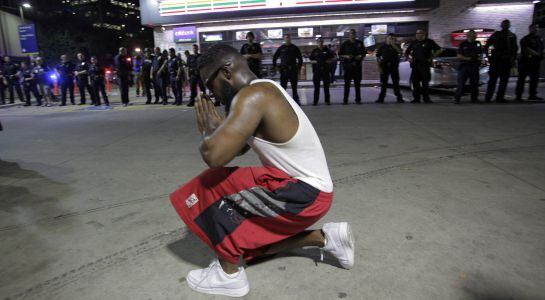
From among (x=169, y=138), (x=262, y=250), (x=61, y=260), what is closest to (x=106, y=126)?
(x=169, y=138)

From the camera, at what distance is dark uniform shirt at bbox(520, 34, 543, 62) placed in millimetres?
8055

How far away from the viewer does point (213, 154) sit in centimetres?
166

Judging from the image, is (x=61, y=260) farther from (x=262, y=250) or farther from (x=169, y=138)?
(x=169, y=138)

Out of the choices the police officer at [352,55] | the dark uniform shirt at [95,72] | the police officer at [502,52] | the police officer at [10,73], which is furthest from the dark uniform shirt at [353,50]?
the police officer at [10,73]

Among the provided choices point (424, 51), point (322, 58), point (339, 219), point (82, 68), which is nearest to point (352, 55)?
point (322, 58)

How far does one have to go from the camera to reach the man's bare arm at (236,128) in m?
1.64

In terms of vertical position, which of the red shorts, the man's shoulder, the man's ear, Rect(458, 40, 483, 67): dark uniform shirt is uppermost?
Rect(458, 40, 483, 67): dark uniform shirt

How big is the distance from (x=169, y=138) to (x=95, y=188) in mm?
2339

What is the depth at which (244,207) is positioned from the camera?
1.78 metres

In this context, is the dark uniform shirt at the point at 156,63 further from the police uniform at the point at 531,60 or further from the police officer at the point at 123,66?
the police uniform at the point at 531,60

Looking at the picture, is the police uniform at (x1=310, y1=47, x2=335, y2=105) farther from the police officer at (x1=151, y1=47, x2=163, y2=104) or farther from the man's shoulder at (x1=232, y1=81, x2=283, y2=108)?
the man's shoulder at (x1=232, y1=81, x2=283, y2=108)

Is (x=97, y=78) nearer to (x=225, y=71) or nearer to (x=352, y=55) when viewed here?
(x=352, y=55)

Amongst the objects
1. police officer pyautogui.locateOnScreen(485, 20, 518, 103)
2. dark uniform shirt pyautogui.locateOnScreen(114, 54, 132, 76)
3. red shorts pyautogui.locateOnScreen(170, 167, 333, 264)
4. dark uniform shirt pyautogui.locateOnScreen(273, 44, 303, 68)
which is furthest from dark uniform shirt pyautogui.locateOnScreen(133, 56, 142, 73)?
red shorts pyautogui.locateOnScreen(170, 167, 333, 264)

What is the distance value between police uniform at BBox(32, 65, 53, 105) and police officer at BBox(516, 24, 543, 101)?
553 inches
